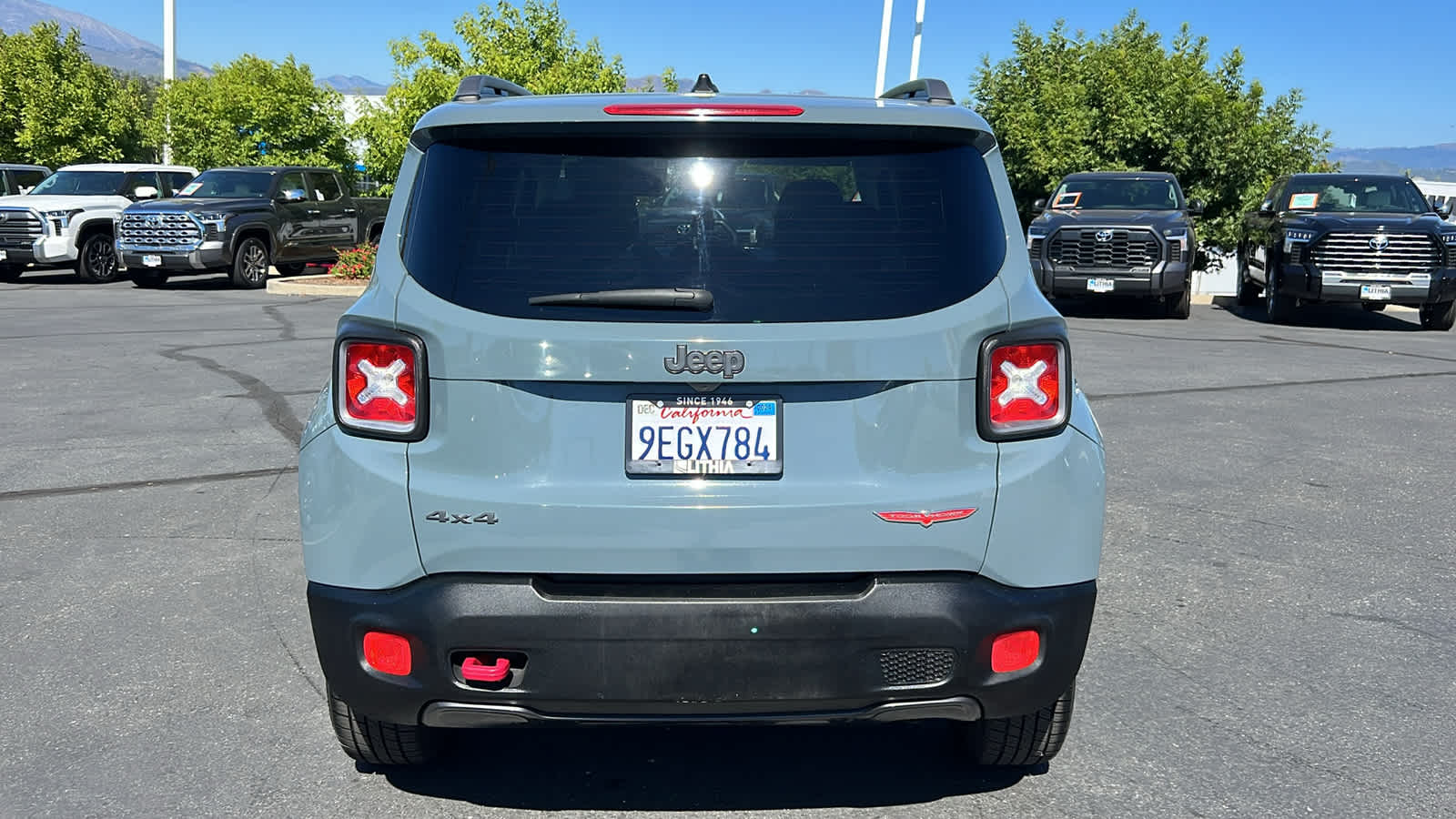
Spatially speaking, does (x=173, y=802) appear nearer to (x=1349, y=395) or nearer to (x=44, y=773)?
(x=44, y=773)

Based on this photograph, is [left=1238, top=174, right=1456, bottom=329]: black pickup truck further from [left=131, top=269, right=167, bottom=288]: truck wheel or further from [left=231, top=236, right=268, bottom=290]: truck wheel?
[left=131, top=269, right=167, bottom=288]: truck wheel

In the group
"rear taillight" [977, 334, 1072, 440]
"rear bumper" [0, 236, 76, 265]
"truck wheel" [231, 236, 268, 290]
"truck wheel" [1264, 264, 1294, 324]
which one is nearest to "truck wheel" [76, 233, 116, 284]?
"rear bumper" [0, 236, 76, 265]

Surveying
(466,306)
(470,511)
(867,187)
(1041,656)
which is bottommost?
(1041,656)

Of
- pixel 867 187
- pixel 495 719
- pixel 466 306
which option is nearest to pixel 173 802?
pixel 495 719

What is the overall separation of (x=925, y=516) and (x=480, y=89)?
1735 mm

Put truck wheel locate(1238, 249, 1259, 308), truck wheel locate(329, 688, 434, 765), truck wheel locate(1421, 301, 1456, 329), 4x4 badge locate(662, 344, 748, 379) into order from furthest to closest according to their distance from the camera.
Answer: truck wheel locate(1238, 249, 1259, 308), truck wheel locate(1421, 301, 1456, 329), truck wheel locate(329, 688, 434, 765), 4x4 badge locate(662, 344, 748, 379)

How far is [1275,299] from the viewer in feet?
58.6

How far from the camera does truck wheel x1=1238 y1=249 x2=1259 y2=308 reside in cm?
2022

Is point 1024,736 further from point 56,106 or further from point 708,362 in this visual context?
point 56,106

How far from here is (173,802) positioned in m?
3.53

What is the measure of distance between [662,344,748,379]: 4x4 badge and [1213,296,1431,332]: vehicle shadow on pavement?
1625cm

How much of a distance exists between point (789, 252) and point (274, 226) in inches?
819

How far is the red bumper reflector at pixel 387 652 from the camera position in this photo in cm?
315

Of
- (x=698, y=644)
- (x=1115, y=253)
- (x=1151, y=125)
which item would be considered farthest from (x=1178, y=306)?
(x=698, y=644)
